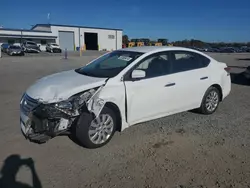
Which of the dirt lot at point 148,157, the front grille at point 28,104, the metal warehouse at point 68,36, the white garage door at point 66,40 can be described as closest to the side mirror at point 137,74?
the dirt lot at point 148,157

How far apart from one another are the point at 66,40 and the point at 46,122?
5636 centimetres

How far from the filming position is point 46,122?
3541mm

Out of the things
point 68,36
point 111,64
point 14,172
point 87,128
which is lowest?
point 14,172

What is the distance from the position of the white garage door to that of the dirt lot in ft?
177

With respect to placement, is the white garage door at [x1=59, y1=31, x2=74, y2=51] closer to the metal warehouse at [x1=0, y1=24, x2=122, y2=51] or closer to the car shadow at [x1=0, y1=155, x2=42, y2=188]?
the metal warehouse at [x1=0, y1=24, x2=122, y2=51]

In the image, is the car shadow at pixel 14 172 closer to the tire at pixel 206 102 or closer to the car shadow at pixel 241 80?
the tire at pixel 206 102

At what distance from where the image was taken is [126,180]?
3.10 m

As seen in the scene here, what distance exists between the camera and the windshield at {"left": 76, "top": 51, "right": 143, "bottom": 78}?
4.38 m

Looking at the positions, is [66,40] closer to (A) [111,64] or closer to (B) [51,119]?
(A) [111,64]

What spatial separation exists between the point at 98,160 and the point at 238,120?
3475 millimetres

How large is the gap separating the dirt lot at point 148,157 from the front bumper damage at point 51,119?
1.13 feet

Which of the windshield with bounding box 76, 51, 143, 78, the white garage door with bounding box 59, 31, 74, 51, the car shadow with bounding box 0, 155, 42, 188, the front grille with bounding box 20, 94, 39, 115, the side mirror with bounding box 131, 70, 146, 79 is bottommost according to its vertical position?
the car shadow with bounding box 0, 155, 42, 188

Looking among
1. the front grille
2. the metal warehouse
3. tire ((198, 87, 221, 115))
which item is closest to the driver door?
tire ((198, 87, 221, 115))

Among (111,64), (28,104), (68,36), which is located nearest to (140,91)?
(111,64)
